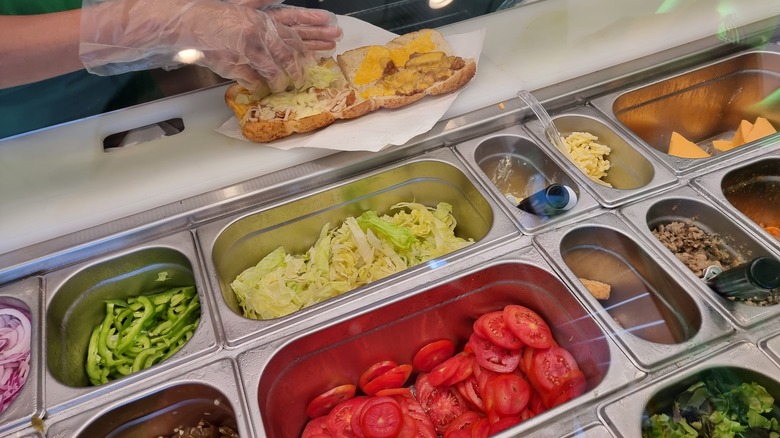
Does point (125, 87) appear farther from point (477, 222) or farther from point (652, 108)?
point (652, 108)

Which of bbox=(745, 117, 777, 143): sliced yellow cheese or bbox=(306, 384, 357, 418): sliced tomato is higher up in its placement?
bbox=(745, 117, 777, 143): sliced yellow cheese

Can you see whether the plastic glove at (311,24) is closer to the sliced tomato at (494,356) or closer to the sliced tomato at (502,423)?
the sliced tomato at (494,356)

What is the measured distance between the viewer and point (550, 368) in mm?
1708

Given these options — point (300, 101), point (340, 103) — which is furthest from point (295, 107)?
point (340, 103)

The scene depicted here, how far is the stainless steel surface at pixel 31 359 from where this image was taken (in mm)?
1480

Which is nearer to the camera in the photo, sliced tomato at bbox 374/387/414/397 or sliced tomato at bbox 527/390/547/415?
sliced tomato at bbox 527/390/547/415

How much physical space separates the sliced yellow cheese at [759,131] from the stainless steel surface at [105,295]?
248cm

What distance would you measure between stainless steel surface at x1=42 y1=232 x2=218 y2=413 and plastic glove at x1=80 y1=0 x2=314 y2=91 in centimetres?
69

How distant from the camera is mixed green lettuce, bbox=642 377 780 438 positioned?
145 cm

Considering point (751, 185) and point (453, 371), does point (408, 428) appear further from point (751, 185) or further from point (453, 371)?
point (751, 185)

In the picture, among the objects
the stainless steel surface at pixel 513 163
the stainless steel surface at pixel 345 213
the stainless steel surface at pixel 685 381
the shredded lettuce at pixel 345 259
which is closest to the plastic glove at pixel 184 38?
the stainless steel surface at pixel 345 213

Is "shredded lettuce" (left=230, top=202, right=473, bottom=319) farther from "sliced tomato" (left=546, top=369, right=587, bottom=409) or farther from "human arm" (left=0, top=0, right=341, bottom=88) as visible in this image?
"human arm" (left=0, top=0, right=341, bottom=88)

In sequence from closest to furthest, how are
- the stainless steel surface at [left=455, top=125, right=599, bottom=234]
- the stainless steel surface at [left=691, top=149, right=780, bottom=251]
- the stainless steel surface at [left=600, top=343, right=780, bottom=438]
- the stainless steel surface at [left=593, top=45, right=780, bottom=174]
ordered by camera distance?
1. the stainless steel surface at [left=600, top=343, right=780, bottom=438]
2. the stainless steel surface at [left=691, top=149, right=780, bottom=251]
3. the stainless steel surface at [left=455, top=125, right=599, bottom=234]
4. the stainless steel surface at [left=593, top=45, right=780, bottom=174]

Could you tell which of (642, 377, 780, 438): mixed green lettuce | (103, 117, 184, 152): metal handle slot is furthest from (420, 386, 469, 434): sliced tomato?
(103, 117, 184, 152): metal handle slot
